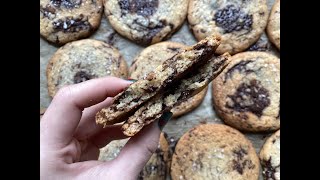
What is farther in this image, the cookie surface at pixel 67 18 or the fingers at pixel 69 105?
the cookie surface at pixel 67 18

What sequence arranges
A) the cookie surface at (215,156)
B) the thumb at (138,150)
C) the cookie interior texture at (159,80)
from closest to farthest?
the cookie interior texture at (159,80) → the thumb at (138,150) → the cookie surface at (215,156)

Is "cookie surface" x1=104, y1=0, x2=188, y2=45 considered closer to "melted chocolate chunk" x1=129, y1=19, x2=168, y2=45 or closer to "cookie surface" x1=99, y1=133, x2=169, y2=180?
"melted chocolate chunk" x1=129, y1=19, x2=168, y2=45

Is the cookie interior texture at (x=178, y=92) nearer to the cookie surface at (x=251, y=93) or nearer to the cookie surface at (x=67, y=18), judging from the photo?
the cookie surface at (x=251, y=93)

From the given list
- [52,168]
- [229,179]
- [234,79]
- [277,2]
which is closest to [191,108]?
[234,79]

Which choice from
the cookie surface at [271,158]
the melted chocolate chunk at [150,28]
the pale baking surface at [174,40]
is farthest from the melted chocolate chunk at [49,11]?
the cookie surface at [271,158]

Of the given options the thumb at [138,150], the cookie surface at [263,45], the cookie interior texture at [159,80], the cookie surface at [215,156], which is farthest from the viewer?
the cookie surface at [263,45]

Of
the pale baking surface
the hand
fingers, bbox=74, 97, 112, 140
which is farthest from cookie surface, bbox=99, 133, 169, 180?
the hand

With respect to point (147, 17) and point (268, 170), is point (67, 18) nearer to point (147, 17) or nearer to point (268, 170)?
point (147, 17)
